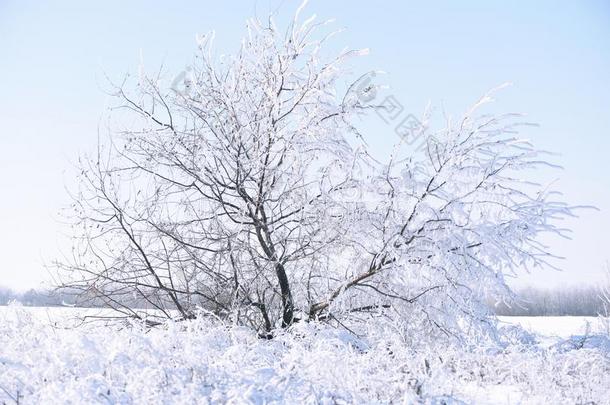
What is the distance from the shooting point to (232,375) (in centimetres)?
429

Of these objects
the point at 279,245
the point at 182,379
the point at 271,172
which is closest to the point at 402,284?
the point at 279,245

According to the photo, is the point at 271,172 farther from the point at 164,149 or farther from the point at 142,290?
the point at 142,290

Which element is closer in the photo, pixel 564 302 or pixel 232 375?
pixel 232 375

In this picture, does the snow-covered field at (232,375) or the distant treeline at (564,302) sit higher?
the snow-covered field at (232,375)

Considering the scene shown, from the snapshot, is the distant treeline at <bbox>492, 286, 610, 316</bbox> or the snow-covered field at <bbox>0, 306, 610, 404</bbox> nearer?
the snow-covered field at <bbox>0, 306, 610, 404</bbox>

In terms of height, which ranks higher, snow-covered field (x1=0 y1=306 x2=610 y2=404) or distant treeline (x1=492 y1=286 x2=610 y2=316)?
snow-covered field (x1=0 y1=306 x2=610 y2=404)

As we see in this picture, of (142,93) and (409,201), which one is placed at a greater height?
(142,93)

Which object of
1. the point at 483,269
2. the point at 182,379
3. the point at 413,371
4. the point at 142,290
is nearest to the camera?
the point at 182,379

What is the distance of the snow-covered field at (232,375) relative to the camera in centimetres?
398

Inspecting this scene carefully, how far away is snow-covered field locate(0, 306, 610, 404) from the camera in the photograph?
3.98 m

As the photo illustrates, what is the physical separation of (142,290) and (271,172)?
2953 mm

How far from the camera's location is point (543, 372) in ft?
18.3

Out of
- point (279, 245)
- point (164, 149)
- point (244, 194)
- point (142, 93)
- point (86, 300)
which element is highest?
point (142, 93)

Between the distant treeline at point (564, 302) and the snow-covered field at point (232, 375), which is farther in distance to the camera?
the distant treeline at point (564, 302)
